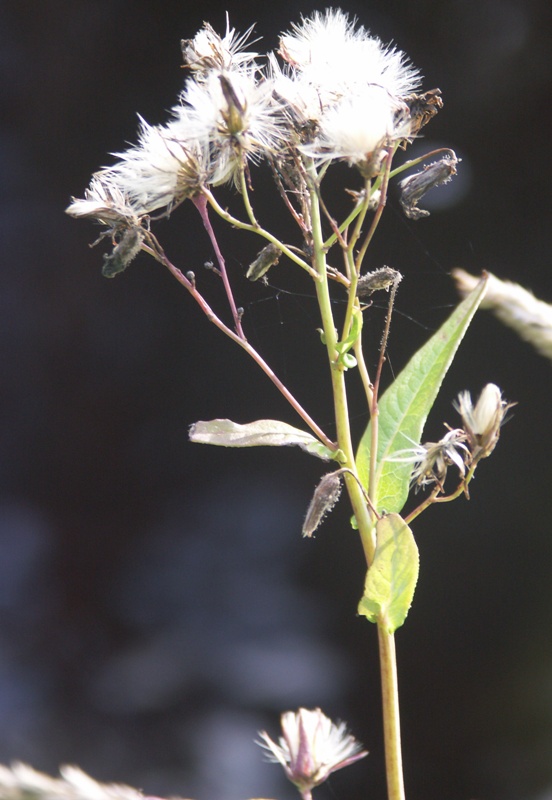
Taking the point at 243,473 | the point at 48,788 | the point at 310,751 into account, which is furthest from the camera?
the point at 243,473

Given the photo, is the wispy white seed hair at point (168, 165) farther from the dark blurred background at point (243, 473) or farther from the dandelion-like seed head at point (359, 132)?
the dark blurred background at point (243, 473)

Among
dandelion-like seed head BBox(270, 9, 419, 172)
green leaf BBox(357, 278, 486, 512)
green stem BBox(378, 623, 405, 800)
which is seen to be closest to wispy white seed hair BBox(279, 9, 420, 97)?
dandelion-like seed head BBox(270, 9, 419, 172)

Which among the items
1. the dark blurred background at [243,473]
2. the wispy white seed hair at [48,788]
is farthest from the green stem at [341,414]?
the dark blurred background at [243,473]

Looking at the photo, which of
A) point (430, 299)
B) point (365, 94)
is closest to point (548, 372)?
point (430, 299)

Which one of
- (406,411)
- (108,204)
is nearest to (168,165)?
(108,204)

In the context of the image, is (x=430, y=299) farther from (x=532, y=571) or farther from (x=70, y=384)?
(x=70, y=384)

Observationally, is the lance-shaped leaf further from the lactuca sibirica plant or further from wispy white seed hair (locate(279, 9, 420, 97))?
wispy white seed hair (locate(279, 9, 420, 97))

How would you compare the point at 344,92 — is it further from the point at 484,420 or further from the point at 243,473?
the point at 243,473
